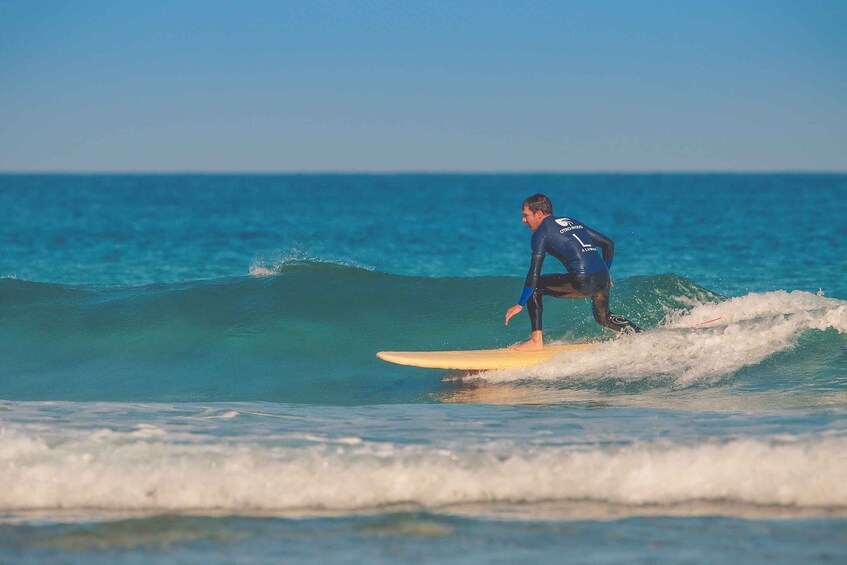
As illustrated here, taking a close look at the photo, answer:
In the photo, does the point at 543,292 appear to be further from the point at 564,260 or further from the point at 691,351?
the point at 691,351

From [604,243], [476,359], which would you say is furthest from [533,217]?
[476,359]

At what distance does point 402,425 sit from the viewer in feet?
22.1

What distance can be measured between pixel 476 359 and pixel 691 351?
1924 millimetres

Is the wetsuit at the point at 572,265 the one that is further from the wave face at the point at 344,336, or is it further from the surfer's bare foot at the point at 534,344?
the wave face at the point at 344,336

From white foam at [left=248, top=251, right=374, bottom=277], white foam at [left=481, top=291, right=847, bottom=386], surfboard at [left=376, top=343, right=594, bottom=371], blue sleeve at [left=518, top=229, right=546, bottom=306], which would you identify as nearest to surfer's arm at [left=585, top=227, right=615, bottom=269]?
blue sleeve at [left=518, top=229, right=546, bottom=306]

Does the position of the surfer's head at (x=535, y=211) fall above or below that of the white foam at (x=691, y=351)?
above

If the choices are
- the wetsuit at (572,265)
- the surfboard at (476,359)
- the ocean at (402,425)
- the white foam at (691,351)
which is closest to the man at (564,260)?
the wetsuit at (572,265)

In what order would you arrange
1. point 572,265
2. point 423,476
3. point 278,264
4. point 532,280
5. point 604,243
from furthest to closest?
point 278,264, point 604,243, point 572,265, point 532,280, point 423,476

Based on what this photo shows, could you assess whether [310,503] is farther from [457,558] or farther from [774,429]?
[774,429]

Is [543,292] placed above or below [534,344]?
above

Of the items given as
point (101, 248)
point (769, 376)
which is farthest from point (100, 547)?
point (101, 248)

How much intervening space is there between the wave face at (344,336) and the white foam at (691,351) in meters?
0.02

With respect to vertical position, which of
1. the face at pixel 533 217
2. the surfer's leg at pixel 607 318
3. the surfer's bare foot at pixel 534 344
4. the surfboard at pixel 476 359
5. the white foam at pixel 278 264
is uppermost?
the face at pixel 533 217

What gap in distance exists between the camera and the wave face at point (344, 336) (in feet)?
29.6
